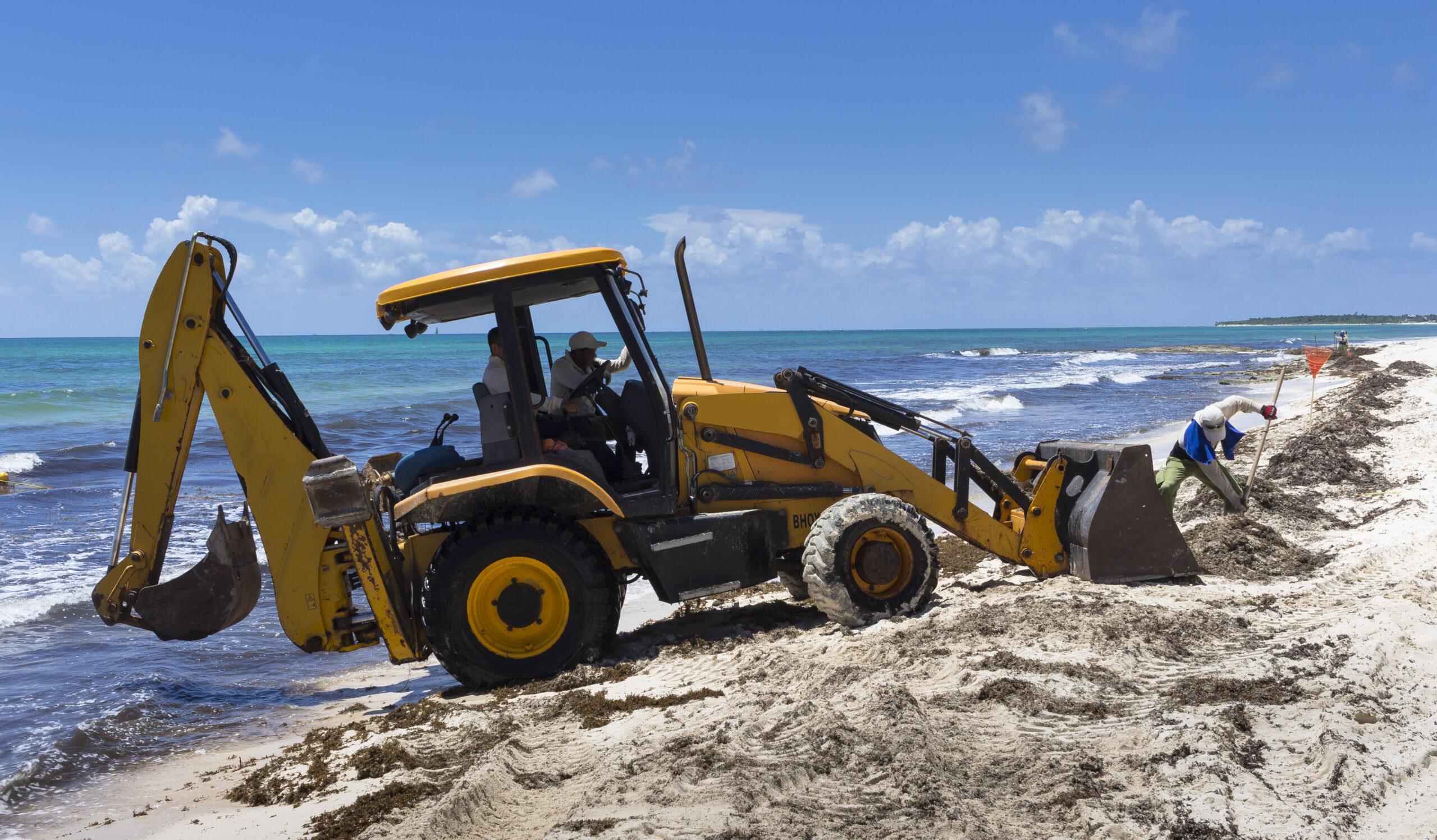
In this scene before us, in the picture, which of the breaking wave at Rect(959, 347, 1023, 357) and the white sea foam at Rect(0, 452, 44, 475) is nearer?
the white sea foam at Rect(0, 452, 44, 475)

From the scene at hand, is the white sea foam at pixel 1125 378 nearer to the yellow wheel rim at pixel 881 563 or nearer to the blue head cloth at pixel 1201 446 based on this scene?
the blue head cloth at pixel 1201 446

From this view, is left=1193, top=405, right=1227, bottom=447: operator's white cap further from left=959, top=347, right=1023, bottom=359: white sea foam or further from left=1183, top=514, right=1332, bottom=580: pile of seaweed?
left=959, top=347, right=1023, bottom=359: white sea foam

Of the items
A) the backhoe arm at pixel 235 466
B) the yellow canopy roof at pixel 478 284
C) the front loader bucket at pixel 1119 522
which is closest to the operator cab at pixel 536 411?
the yellow canopy roof at pixel 478 284

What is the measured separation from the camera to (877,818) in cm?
340

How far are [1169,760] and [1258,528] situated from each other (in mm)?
4285

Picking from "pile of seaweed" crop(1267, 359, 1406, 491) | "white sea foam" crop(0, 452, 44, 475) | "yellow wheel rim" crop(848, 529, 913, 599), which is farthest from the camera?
"white sea foam" crop(0, 452, 44, 475)

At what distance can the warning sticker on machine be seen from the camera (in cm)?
600

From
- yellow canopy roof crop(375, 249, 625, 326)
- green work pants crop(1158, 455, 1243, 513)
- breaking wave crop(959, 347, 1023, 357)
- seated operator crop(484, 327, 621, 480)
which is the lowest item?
Answer: breaking wave crop(959, 347, 1023, 357)

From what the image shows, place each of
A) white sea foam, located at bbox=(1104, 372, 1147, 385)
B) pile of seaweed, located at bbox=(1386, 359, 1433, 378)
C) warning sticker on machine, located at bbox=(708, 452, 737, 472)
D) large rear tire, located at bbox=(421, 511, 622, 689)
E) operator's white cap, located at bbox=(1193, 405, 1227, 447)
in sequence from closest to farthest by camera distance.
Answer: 1. large rear tire, located at bbox=(421, 511, 622, 689)
2. warning sticker on machine, located at bbox=(708, 452, 737, 472)
3. operator's white cap, located at bbox=(1193, 405, 1227, 447)
4. pile of seaweed, located at bbox=(1386, 359, 1433, 378)
5. white sea foam, located at bbox=(1104, 372, 1147, 385)

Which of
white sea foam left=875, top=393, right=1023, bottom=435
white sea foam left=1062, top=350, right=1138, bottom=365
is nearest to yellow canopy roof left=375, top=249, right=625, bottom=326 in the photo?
white sea foam left=875, top=393, right=1023, bottom=435

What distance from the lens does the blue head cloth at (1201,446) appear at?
7.84 meters

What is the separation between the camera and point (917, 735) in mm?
3977

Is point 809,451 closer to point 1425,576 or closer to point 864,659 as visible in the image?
point 864,659

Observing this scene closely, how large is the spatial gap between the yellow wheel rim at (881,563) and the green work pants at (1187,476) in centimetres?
284
